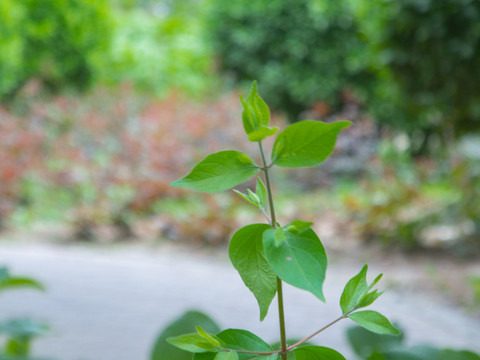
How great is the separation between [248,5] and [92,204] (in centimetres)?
489

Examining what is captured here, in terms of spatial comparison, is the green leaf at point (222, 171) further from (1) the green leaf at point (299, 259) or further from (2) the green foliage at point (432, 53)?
(2) the green foliage at point (432, 53)

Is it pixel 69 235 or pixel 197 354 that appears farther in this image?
pixel 69 235

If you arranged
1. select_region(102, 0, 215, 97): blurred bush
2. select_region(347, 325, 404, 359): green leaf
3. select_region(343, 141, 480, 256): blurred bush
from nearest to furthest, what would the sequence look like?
select_region(347, 325, 404, 359): green leaf
select_region(343, 141, 480, 256): blurred bush
select_region(102, 0, 215, 97): blurred bush

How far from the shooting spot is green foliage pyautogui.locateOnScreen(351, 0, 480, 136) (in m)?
4.10

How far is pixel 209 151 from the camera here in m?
6.84

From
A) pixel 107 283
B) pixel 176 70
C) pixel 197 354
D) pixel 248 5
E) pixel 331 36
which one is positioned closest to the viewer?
pixel 197 354

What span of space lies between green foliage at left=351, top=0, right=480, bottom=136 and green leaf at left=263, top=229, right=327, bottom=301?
4104mm

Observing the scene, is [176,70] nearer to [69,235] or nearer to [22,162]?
[22,162]

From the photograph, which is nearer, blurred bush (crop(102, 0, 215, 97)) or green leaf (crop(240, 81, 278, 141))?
green leaf (crop(240, 81, 278, 141))

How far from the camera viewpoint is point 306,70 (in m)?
9.14

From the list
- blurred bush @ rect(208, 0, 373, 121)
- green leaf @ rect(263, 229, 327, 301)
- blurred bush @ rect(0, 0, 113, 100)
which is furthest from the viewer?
blurred bush @ rect(208, 0, 373, 121)

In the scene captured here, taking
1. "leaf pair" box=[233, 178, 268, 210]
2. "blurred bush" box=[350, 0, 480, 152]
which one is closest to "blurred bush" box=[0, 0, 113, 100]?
"blurred bush" box=[350, 0, 480, 152]

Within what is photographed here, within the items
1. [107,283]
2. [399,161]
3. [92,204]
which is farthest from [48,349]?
[399,161]

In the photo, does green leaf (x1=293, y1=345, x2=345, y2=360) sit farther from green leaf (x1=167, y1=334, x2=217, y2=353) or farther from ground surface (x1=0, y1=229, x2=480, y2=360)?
ground surface (x1=0, y1=229, x2=480, y2=360)
